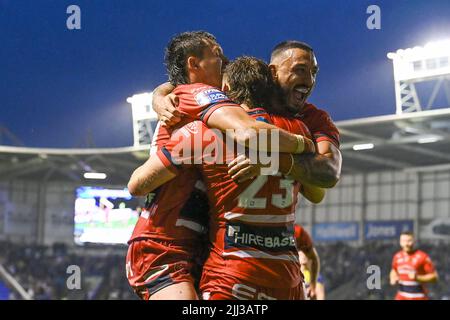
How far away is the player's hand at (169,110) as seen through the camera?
2887 mm

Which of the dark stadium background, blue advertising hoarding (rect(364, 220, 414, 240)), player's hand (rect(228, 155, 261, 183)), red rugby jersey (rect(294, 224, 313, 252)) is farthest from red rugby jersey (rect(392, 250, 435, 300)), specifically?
blue advertising hoarding (rect(364, 220, 414, 240))

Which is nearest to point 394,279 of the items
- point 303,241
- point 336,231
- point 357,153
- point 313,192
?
point 303,241

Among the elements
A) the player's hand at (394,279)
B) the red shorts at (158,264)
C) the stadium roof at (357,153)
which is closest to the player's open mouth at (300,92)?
the red shorts at (158,264)

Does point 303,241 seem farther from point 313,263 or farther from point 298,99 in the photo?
point 298,99

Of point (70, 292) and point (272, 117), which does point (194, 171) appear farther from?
point (70, 292)

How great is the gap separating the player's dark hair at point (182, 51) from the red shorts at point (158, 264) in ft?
2.54

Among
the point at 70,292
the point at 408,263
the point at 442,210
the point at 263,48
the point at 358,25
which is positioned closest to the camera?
the point at 408,263

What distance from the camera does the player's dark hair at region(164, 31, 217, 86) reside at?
307 centimetres

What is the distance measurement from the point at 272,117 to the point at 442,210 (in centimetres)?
2234

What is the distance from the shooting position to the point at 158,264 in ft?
9.29

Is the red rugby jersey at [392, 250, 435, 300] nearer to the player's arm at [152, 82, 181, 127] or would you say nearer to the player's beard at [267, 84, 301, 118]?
the player's beard at [267, 84, 301, 118]

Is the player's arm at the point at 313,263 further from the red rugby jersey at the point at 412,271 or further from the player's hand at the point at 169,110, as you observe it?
the red rugby jersey at the point at 412,271

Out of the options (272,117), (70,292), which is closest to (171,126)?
(272,117)

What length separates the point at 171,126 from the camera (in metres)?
2.92
